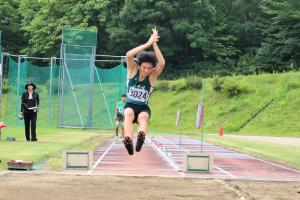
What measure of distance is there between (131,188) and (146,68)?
81.3 inches

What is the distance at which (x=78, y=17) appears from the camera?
52.0m

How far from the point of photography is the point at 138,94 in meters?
9.20

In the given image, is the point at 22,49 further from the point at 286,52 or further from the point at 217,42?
the point at 286,52

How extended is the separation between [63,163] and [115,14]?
39963 millimetres

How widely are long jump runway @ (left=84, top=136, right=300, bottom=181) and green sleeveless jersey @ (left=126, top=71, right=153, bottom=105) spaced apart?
2834mm

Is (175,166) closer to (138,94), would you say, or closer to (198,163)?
(198,163)

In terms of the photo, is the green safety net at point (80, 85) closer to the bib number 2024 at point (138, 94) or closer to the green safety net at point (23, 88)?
the green safety net at point (23, 88)

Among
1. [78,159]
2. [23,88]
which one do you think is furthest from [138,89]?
[23,88]

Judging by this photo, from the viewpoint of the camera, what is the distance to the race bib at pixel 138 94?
9148 millimetres

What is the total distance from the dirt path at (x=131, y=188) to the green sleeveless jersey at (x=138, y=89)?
1.46m

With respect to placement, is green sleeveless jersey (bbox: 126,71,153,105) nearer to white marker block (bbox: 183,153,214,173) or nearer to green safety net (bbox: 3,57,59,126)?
white marker block (bbox: 183,153,214,173)

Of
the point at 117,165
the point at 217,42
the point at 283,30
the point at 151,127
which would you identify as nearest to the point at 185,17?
the point at 217,42

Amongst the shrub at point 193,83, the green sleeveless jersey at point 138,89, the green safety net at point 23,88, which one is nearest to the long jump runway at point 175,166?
the green sleeveless jersey at point 138,89

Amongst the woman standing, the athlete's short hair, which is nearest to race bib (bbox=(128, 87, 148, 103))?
the athlete's short hair
